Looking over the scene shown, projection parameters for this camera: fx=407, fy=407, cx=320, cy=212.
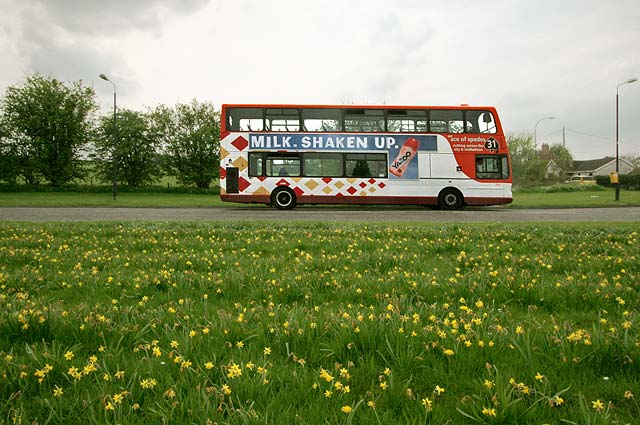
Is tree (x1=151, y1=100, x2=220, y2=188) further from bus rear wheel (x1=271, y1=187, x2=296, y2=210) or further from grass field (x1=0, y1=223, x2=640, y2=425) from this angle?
grass field (x1=0, y1=223, x2=640, y2=425)

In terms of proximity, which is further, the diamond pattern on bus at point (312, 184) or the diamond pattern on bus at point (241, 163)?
the diamond pattern on bus at point (312, 184)

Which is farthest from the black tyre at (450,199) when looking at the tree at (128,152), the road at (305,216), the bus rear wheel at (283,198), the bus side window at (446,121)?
the tree at (128,152)

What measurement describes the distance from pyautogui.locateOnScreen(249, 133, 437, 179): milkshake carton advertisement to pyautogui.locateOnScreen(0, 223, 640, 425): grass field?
1391cm

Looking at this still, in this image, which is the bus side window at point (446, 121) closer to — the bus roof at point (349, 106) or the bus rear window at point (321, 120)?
the bus roof at point (349, 106)

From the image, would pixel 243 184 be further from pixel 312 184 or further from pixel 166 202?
pixel 166 202

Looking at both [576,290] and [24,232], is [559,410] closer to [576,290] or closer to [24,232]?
[576,290]

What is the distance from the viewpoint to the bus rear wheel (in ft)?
61.4

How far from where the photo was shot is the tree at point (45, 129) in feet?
122

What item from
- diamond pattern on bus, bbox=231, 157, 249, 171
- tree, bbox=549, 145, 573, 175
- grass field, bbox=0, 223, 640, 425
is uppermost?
tree, bbox=549, 145, 573, 175

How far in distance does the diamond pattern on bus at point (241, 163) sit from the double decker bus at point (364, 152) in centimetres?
5

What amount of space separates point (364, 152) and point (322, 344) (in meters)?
16.5

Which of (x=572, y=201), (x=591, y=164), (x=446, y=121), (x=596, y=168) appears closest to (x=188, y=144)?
(x=446, y=121)

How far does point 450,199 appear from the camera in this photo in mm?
18844

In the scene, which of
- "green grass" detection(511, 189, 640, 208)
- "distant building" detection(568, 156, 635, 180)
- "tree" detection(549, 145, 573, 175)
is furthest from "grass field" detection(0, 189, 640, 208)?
"distant building" detection(568, 156, 635, 180)
